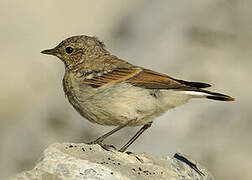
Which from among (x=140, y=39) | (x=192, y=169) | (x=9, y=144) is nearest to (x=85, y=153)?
(x=192, y=169)

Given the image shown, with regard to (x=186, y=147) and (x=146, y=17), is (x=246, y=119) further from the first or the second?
(x=146, y=17)

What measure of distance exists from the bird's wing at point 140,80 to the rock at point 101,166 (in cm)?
118

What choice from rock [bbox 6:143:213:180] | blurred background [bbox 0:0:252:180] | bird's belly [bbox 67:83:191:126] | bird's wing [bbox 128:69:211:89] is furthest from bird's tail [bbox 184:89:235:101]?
blurred background [bbox 0:0:252:180]

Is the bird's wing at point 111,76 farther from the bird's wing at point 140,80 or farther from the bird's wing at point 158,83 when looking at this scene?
the bird's wing at point 158,83

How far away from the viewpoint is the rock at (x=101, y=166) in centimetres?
854

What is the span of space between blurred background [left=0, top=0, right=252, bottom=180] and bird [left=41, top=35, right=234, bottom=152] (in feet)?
7.96

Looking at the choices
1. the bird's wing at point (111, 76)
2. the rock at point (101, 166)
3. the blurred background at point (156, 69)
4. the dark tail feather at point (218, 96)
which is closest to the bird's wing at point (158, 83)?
the bird's wing at point (111, 76)

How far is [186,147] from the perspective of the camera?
13.9 metres

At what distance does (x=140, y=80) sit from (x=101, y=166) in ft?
9.35

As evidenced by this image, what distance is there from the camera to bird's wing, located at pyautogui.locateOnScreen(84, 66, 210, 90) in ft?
37.2

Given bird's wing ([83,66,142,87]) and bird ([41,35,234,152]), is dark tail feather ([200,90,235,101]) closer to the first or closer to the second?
bird ([41,35,234,152])

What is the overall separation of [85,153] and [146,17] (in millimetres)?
8886

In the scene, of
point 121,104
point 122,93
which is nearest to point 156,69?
point 122,93

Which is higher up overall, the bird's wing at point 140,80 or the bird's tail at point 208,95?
the bird's wing at point 140,80
